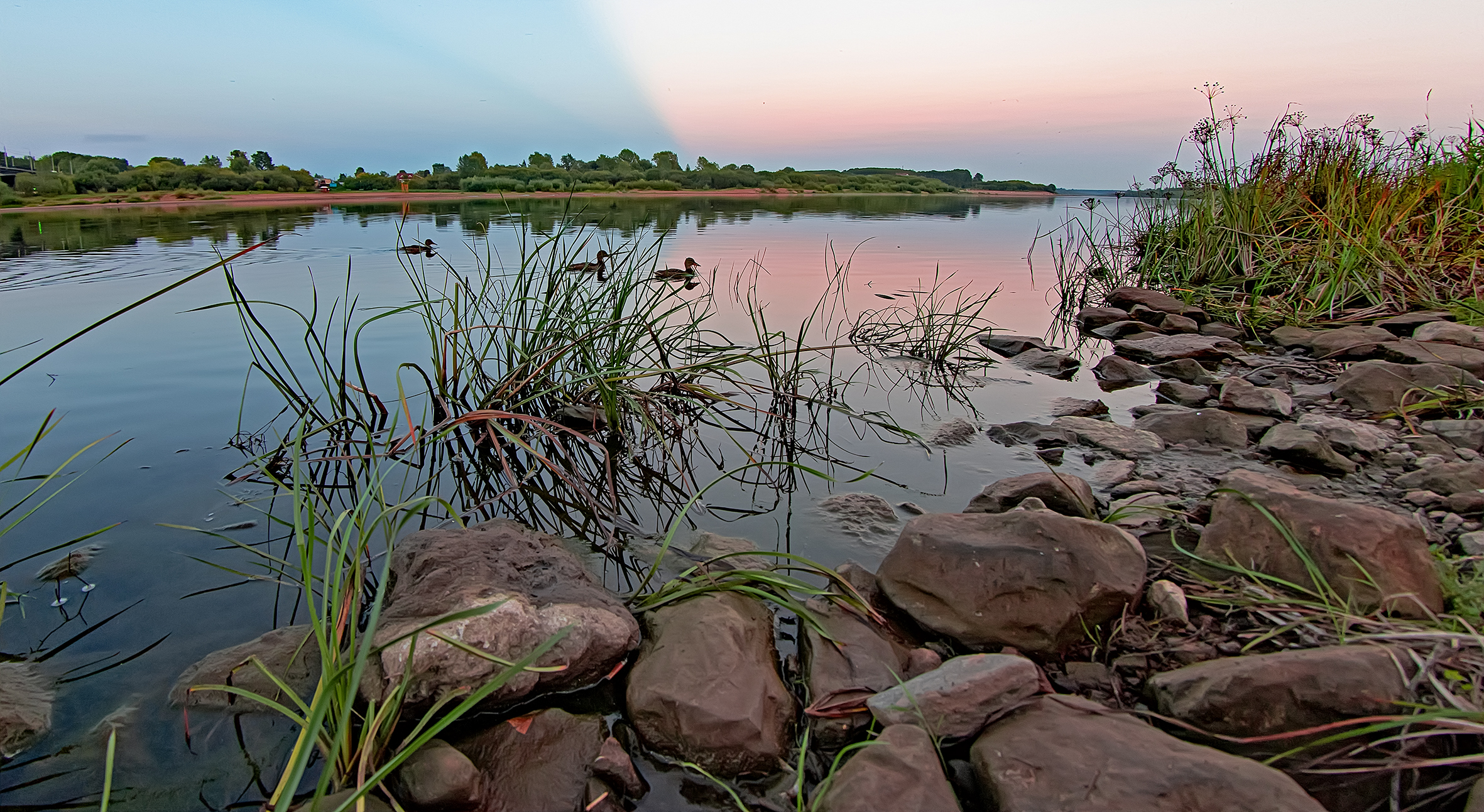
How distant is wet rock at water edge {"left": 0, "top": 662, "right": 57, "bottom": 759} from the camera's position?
4.82 feet

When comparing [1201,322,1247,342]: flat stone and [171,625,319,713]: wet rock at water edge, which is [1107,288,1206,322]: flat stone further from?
[171,625,319,713]: wet rock at water edge

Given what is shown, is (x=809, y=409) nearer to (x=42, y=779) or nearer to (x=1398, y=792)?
(x=1398, y=792)

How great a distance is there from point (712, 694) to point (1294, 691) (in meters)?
1.07

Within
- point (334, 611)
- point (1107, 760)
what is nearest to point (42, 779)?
point (334, 611)

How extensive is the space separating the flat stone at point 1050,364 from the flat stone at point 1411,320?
2019 mm

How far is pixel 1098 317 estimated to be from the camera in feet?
20.9

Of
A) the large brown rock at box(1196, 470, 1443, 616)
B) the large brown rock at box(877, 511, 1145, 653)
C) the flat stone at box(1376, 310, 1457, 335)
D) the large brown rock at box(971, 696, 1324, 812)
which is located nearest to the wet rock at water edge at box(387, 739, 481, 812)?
the large brown rock at box(971, 696, 1324, 812)

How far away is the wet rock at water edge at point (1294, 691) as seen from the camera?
4.34 ft

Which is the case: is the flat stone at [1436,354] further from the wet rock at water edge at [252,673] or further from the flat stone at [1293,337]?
the wet rock at water edge at [252,673]

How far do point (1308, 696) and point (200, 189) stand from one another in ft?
105

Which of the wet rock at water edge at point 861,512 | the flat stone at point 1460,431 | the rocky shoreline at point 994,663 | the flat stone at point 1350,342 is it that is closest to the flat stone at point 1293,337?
the flat stone at point 1350,342

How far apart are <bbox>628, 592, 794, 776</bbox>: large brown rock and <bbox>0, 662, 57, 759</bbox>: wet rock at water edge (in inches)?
46.8

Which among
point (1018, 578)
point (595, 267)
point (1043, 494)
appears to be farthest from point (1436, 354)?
point (595, 267)

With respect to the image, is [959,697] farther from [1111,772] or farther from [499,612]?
[499,612]
